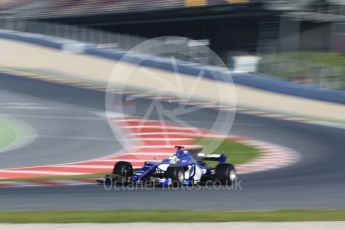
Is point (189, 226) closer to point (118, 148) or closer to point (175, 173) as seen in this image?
point (175, 173)

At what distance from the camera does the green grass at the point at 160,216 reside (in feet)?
35.2

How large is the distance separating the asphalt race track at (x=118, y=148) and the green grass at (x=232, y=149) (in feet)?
3.55

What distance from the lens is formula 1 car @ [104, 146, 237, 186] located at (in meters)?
13.8

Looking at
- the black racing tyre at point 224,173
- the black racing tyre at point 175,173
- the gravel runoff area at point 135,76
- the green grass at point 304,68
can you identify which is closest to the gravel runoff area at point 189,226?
the black racing tyre at point 175,173

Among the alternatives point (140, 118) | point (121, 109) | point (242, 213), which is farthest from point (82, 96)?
point (242, 213)

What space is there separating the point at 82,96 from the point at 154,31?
39.1 ft

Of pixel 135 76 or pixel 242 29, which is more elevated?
pixel 242 29

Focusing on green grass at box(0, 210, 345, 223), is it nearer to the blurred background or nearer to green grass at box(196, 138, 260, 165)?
green grass at box(196, 138, 260, 165)

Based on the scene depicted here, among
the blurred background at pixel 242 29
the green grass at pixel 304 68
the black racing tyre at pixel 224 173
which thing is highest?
the blurred background at pixel 242 29

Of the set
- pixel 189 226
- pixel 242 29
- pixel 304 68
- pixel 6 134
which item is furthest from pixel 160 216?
pixel 242 29

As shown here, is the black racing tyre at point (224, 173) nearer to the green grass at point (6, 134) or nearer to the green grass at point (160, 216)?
the green grass at point (160, 216)

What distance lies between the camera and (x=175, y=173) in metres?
13.8

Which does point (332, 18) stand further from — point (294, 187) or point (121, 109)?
point (294, 187)

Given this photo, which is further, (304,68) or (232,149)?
(304,68)
